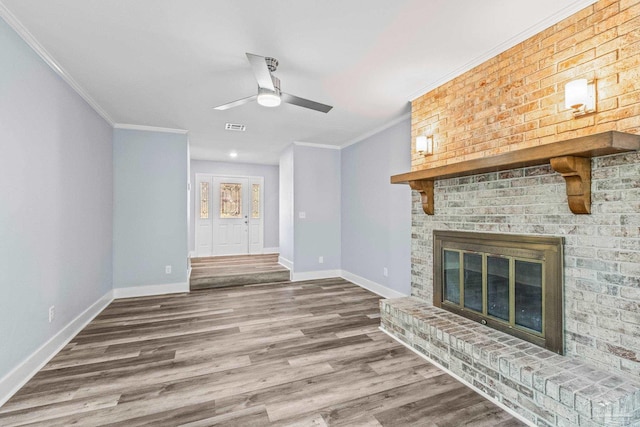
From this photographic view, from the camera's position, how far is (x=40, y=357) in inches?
95.9

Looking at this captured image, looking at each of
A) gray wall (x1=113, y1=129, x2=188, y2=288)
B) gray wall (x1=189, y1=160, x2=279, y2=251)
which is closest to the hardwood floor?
gray wall (x1=113, y1=129, x2=188, y2=288)

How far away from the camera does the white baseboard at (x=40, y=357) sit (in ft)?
6.73

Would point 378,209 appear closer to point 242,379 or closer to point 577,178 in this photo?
point 577,178

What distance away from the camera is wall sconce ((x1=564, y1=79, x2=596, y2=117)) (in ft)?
6.02

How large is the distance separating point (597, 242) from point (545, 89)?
110 centimetres

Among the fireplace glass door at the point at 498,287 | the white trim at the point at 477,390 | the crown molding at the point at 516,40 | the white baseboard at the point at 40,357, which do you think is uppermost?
the crown molding at the point at 516,40

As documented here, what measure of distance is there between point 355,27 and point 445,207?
1.85m

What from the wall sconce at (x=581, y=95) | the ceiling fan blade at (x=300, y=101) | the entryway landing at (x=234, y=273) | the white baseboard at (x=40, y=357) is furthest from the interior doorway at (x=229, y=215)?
the wall sconce at (x=581, y=95)

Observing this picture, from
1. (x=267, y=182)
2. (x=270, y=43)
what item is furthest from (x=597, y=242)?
(x=267, y=182)

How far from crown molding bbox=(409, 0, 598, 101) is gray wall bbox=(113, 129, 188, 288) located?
381 centimetres

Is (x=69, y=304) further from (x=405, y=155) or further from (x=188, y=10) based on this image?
(x=405, y=155)

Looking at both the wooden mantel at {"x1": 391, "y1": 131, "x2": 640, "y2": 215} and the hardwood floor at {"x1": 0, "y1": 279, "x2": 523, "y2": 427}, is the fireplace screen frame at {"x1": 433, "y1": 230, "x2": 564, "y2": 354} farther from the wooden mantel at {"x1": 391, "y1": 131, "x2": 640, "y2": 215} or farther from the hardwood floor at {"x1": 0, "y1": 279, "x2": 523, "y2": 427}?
the hardwood floor at {"x1": 0, "y1": 279, "x2": 523, "y2": 427}

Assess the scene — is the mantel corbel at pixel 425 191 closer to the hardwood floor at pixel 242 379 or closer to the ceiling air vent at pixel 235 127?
the hardwood floor at pixel 242 379

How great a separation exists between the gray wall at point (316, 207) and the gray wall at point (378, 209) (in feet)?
0.58
